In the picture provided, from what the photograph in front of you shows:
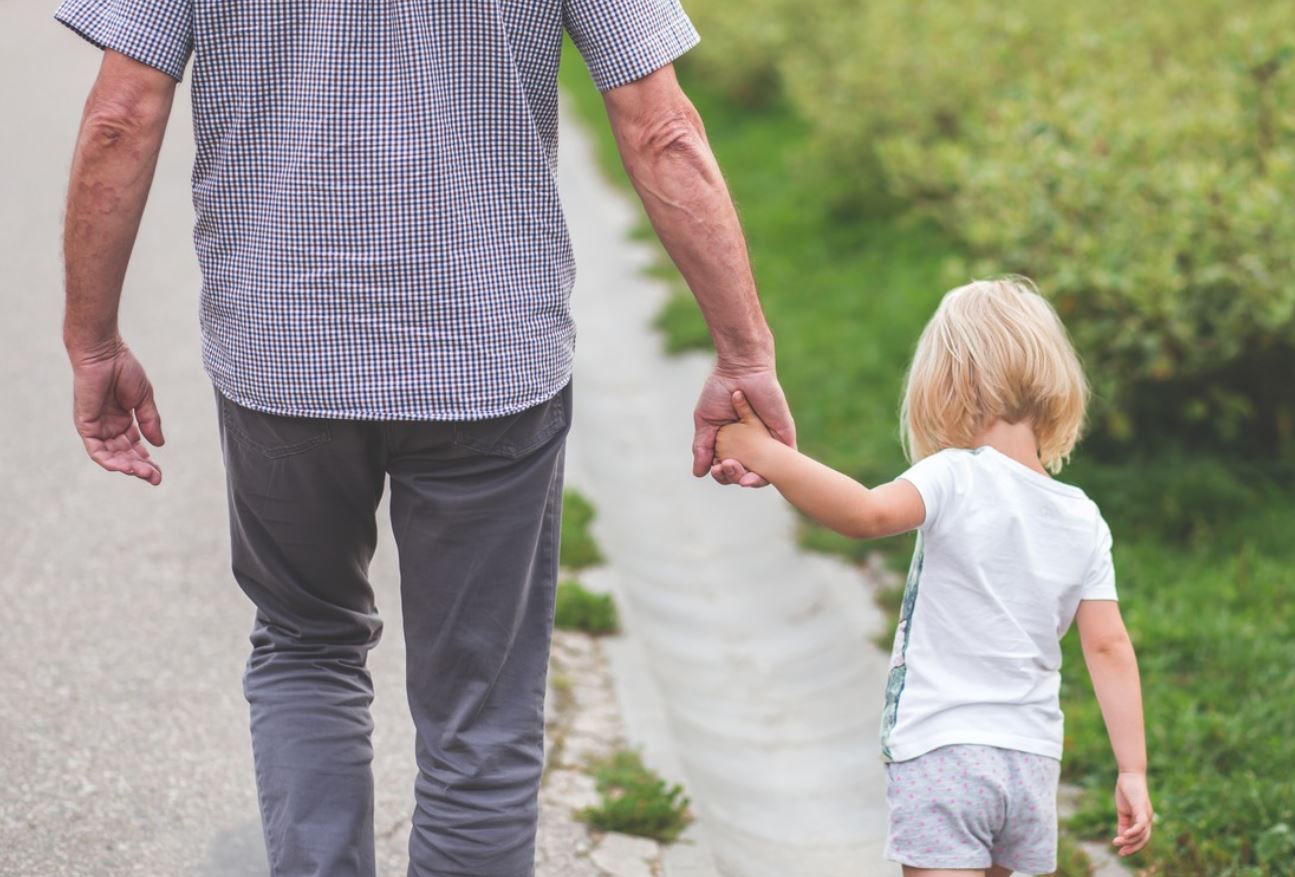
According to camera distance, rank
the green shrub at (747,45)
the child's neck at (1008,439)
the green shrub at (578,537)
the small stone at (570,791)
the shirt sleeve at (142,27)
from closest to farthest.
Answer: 1. the shirt sleeve at (142,27)
2. the child's neck at (1008,439)
3. the small stone at (570,791)
4. the green shrub at (578,537)
5. the green shrub at (747,45)

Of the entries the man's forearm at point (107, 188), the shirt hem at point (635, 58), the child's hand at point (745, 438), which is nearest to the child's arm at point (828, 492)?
the child's hand at point (745, 438)

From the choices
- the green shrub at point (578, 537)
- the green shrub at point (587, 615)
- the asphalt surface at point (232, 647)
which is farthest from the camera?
the green shrub at point (578, 537)

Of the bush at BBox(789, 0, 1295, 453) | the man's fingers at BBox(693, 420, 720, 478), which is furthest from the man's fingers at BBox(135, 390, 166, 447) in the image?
the bush at BBox(789, 0, 1295, 453)

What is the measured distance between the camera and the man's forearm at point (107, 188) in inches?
83.5

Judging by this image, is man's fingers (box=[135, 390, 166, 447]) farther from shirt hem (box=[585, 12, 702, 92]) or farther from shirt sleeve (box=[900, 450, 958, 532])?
shirt sleeve (box=[900, 450, 958, 532])

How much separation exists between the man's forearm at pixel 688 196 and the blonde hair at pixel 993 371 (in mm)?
346

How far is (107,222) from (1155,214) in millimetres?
3688

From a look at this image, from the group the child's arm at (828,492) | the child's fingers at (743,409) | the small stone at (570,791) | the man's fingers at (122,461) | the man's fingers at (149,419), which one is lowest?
the small stone at (570,791)

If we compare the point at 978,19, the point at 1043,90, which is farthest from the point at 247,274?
the point at 978,19

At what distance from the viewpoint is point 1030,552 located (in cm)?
234

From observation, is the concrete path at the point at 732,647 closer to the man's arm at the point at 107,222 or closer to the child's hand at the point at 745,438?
the child's hand at the point at 745,438

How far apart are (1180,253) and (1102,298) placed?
0.27 metres

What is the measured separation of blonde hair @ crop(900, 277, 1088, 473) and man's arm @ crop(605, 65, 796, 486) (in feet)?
0.94

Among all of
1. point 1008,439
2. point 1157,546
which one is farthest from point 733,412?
point 1157,546
